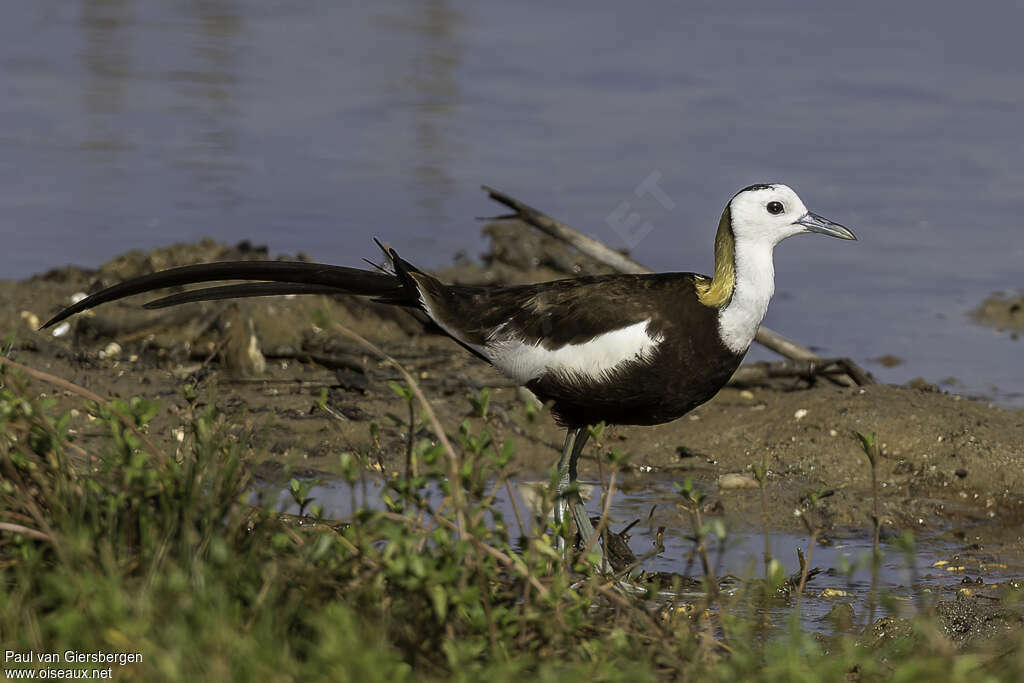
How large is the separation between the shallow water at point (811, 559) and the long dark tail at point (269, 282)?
27.8 inches

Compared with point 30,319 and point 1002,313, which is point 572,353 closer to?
point 30,319

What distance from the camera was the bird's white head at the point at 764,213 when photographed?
5.18 metres

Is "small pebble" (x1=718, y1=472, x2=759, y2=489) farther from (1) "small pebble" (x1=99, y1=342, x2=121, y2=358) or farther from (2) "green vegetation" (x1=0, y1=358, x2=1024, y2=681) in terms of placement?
(1) "small pebble" (x1=99, y1=342, x2=121, y2=358)

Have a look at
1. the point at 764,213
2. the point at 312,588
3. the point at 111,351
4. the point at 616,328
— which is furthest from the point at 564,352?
the point at 111,351

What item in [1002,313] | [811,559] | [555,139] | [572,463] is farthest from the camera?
[555,139]

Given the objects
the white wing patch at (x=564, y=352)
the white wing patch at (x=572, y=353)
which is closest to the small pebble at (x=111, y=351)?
the white wing patch at (x=564, y=352)

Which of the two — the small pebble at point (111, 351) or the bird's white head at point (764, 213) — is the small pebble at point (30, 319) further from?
the bird's white head at point (764, 213)

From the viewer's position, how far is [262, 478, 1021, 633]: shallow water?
4969 millimetres

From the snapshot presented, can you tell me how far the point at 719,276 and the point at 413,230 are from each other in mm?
4218

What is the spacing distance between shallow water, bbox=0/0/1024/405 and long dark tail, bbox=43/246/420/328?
9.76ft

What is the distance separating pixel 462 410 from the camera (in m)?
6.78

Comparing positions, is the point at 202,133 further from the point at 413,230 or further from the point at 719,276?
the point at 719,276

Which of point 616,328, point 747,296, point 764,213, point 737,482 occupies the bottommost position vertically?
point 737,482

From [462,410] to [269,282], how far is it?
5.55ft
